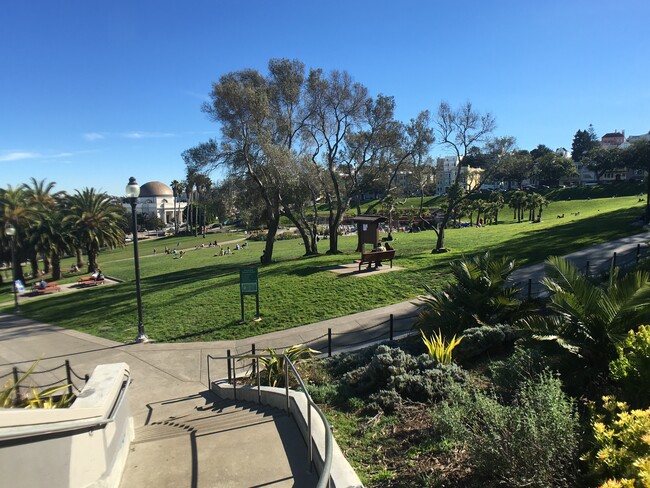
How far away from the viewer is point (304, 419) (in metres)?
5.08

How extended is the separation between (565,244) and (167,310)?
19.8 meters

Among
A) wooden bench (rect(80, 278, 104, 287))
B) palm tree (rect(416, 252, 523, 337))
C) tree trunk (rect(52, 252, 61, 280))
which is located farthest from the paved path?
tree trunk (rect(52, 252, 61, 280))

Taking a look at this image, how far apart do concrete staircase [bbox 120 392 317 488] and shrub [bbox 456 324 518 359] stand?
3.13 m

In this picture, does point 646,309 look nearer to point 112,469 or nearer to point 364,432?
point 364,432

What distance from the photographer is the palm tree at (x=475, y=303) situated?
8359 millimetres

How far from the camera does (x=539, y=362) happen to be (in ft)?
16.9

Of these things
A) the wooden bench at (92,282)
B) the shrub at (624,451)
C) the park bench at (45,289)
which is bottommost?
the park bench at (45,289)

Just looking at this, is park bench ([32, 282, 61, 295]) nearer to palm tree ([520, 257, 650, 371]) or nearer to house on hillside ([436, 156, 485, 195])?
house on hillside ([436, 156, 485, 195])

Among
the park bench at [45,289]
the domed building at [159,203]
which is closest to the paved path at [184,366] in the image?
the park bench at [45,289]

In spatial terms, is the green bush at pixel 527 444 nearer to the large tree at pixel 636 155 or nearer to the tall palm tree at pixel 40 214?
the tall palm tree at pixel 40 214

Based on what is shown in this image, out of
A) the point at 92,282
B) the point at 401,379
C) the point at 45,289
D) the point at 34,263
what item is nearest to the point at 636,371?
the point at 401,379

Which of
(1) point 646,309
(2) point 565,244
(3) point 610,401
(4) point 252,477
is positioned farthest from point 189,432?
(2) point 565,244

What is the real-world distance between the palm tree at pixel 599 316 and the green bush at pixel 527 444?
5.76ft

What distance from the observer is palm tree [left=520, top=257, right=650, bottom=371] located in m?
4.89
